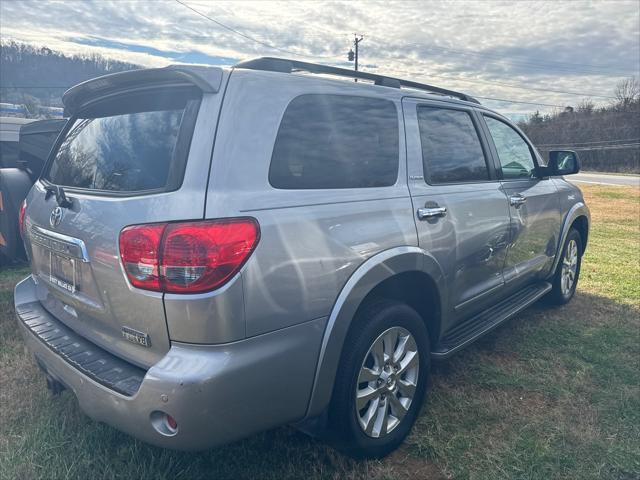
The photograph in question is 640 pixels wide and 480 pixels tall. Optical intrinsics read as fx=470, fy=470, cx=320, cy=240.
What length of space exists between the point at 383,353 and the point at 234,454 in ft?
3.03

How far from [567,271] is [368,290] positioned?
350cm

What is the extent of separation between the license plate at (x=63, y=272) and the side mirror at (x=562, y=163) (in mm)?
3748

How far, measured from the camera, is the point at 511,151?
3.83 meters

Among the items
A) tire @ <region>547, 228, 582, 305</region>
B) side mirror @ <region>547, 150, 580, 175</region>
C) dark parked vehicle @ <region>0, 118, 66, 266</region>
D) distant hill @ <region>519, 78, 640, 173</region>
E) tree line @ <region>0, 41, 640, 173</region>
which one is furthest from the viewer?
distant hill @ <region>519, 78, 640, 173</region>

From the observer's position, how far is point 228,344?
1.72 meters

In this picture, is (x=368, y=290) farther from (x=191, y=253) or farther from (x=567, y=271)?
(x=567, y=271)

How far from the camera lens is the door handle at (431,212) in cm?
258

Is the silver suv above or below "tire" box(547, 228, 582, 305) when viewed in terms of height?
above

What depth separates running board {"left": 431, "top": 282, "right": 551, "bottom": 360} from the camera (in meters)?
2.89

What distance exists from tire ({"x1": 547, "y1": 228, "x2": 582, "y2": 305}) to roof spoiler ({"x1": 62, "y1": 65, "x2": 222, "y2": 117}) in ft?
12.9

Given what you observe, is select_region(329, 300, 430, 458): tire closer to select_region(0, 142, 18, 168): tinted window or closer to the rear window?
the rear window

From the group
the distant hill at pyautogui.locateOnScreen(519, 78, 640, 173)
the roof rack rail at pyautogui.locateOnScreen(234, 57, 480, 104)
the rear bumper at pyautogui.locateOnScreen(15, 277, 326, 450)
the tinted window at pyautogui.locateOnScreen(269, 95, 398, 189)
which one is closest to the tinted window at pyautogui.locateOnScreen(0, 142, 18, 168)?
the rear bumper at pyautogui.locateOnScreen(15, 277, 326, 450)

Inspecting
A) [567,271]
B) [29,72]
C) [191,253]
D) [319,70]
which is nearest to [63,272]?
[191,253]

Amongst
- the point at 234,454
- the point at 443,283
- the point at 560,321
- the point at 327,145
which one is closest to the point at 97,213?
the point at 327,145
